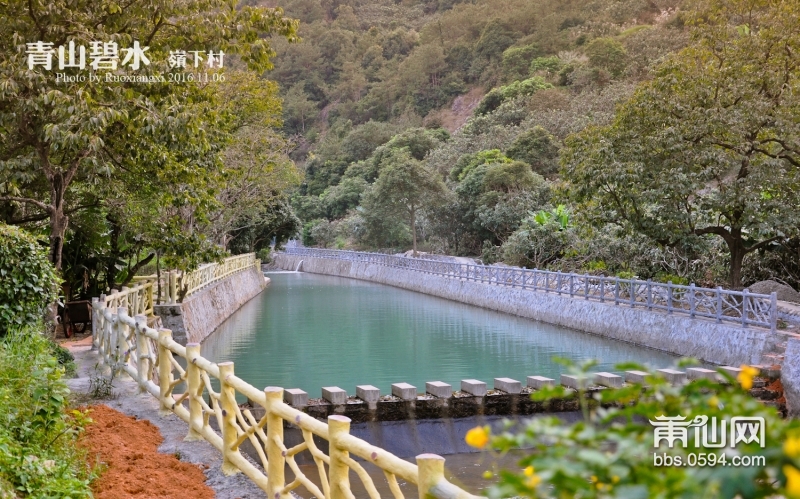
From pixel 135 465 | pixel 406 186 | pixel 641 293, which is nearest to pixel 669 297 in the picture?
pixel 641 293

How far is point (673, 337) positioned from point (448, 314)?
37.3 ft

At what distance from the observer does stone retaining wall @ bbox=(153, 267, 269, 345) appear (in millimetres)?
18016

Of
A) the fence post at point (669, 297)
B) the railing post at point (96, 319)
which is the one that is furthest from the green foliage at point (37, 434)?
the fence post at point (669, 297)

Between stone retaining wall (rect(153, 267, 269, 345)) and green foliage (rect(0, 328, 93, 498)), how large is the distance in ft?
32.8

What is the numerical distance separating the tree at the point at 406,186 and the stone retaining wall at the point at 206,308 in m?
9.06

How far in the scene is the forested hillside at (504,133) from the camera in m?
19.4

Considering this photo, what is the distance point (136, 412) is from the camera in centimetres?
885

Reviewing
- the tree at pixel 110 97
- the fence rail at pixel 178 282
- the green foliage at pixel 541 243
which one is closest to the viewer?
the tree at pixel 110 97

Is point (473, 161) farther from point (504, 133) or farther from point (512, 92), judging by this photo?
point (512, 92)

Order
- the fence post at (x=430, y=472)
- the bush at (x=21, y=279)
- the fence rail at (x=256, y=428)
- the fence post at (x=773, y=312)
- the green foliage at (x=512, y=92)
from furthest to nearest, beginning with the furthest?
the green foliage at (x=512, y=92), the fence post at (x=773, y=312), the bush at (x=21, y=279), the fence rail at (x=256, y=428), the fence post at (x=430, y=472)

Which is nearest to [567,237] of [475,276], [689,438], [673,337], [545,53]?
[475,276]

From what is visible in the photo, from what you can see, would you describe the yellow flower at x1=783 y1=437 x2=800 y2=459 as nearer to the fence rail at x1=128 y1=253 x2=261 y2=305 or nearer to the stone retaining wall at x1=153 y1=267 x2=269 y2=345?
the fence rail at x1=128 y1=253 x2=261 y2=305

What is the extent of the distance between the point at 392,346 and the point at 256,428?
1529cm

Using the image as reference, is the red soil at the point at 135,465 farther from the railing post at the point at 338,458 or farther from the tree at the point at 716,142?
the tree at the point at 716,142
